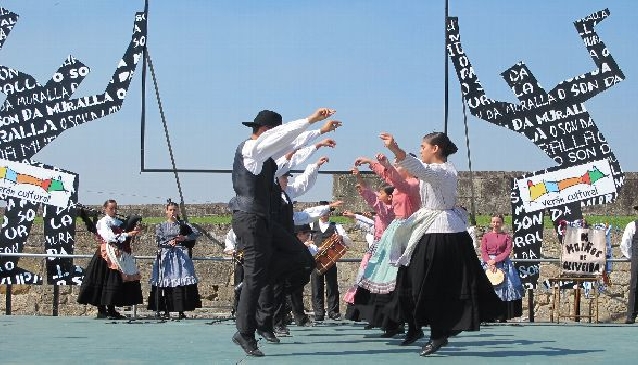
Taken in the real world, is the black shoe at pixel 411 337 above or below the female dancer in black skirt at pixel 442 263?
below

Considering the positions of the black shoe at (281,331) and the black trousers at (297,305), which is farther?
the black trousers at (297,305)

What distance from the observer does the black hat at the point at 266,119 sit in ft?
25.5

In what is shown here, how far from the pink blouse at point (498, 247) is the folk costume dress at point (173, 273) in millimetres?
3189

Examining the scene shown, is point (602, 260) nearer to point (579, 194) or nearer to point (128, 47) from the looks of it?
point (579, 194)

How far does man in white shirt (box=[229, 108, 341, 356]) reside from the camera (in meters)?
7.13

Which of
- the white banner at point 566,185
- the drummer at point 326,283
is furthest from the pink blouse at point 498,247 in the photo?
the drummer at point 326,283

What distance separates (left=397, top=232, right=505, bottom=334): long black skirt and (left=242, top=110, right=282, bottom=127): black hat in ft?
4.25

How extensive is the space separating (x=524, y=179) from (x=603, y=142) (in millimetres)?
1009

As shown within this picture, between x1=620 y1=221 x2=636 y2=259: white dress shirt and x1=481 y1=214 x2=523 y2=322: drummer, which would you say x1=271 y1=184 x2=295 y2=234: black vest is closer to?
x1=481 y1=214 x2=523 y2=322: drummer

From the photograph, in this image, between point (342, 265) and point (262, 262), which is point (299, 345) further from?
point (342, 265)

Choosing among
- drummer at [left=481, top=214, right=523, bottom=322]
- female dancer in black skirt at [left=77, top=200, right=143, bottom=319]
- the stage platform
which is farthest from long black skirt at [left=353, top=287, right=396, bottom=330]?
female dancer in black skirt at [left=77, top=200, right=143, bottom=319]

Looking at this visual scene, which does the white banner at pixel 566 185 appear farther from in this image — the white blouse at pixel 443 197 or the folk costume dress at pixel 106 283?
the white blouse at pixel 443 197

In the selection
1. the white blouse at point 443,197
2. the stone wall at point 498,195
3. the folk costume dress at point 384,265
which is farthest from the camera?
the stone wall at point 498,195

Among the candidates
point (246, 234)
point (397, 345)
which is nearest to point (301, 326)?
point (397, 345)
